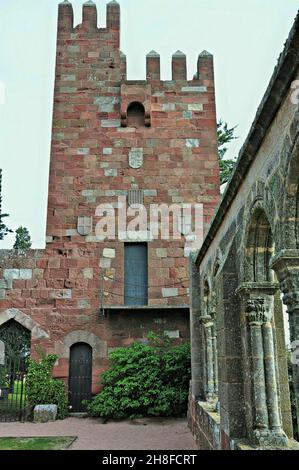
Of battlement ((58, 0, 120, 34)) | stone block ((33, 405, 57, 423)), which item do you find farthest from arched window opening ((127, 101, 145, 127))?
stone block ((33, 405, 57, 423))

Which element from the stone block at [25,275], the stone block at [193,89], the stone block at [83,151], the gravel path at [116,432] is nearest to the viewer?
the gravel path at [116,432]

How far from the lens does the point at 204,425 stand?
675 centimetres

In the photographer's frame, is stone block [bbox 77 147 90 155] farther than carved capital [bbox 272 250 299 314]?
Yes

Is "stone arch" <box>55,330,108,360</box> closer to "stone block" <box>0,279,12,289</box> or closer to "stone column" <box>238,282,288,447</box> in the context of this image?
"stone block" <box>0,279,12,289</box>

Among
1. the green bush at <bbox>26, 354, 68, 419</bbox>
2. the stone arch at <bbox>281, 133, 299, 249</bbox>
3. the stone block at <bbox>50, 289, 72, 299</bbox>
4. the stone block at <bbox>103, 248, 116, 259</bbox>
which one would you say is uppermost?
the stone block at <bbox>103, 248, 116, 259</bbox>

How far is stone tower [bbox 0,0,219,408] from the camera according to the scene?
11.1m

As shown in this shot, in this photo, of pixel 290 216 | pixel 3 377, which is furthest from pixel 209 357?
pixel 3 377

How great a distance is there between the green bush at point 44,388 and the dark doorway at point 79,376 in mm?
284

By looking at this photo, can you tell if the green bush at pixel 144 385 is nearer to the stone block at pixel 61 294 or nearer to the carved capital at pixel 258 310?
the stone block at pixel 61 294

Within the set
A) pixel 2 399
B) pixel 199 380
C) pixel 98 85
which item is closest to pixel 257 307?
pixel 199 380

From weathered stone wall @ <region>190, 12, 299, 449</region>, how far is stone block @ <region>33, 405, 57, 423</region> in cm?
573

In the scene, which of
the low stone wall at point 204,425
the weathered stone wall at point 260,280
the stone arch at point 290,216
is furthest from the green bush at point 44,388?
the stone arch at point 290,216

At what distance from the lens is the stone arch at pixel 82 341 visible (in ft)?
35.4

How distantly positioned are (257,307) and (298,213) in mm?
1607
